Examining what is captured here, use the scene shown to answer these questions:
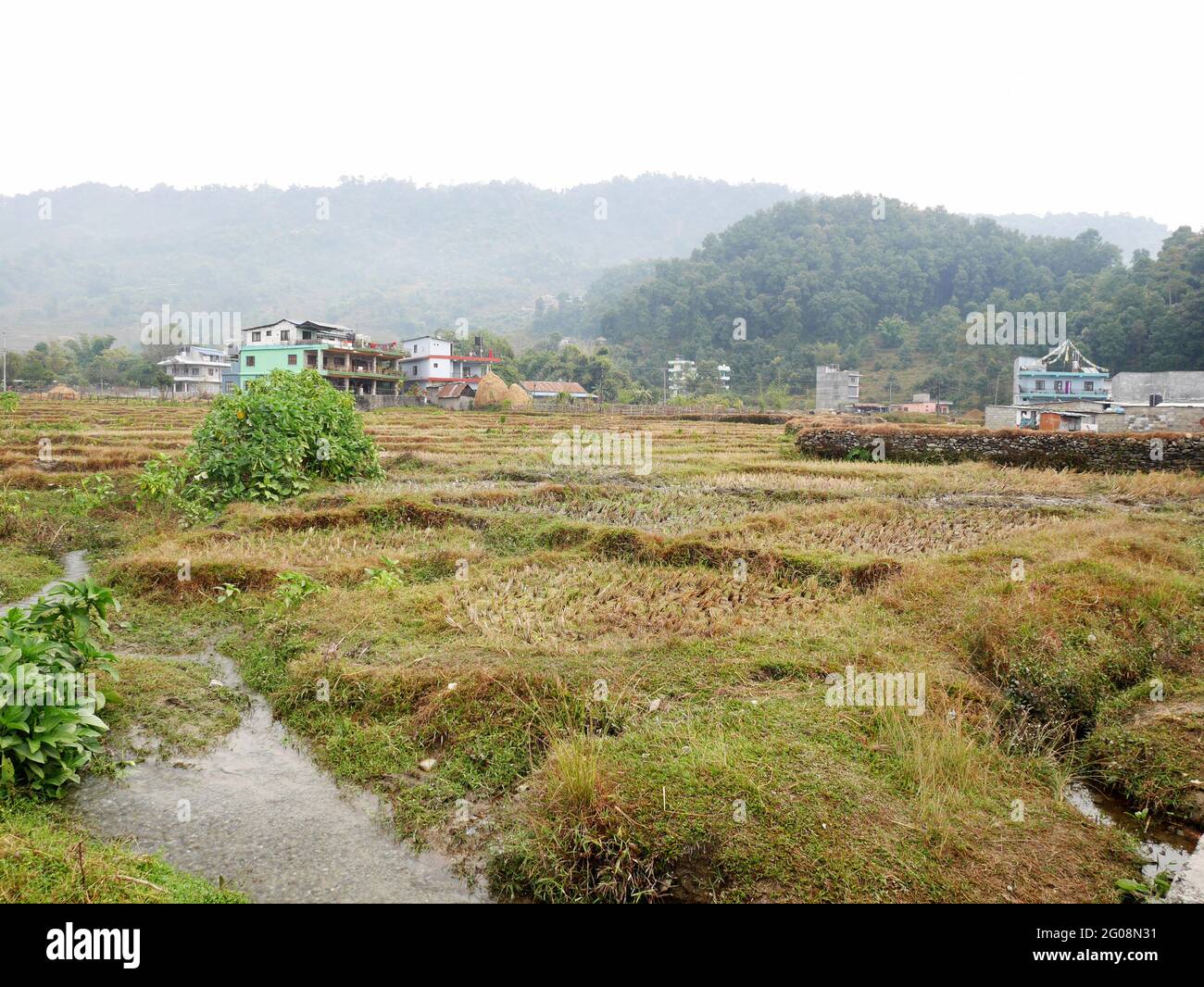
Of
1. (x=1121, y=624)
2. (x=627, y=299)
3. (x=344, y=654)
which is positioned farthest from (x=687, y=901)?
(x=627, y=299)

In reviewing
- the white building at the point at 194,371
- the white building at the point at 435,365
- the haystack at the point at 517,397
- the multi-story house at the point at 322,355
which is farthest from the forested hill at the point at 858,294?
the white building at the point at 194,371

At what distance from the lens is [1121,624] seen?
26.6 ft

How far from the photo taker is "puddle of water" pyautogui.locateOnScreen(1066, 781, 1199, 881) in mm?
5020

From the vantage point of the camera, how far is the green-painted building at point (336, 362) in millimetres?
56062

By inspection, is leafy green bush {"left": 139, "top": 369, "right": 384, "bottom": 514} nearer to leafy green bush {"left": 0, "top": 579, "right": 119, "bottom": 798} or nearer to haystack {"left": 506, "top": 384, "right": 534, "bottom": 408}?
leafy green bush {"left": 0, "top": 579, "right": 119, "bottom": 798}

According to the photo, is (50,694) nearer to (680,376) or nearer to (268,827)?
(268,827)

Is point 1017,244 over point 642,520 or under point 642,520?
over

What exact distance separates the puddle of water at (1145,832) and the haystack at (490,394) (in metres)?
53.3

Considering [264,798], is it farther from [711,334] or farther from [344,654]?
[711,334]

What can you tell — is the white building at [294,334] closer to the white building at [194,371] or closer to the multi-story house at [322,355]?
the multi-story house at [322,355]

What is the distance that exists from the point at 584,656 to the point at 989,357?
75422mm

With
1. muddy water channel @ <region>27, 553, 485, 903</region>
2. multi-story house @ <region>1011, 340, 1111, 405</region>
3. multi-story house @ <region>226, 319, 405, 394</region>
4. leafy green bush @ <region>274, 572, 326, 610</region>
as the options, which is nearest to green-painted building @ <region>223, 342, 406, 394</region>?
multi-story house @ <region>226, 319, 405, 394</region>

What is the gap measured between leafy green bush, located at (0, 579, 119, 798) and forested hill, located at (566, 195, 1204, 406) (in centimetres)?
7450

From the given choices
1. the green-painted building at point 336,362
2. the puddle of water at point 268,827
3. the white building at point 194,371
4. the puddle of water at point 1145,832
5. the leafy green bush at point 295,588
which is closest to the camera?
the puddle of water at point 268,827
